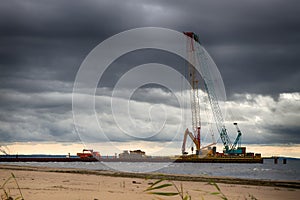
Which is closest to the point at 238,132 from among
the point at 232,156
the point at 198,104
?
the point at 232,156

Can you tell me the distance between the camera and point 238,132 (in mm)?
188875

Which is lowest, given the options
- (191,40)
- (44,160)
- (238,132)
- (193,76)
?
(44,160)

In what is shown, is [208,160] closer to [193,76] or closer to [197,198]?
[193,76]

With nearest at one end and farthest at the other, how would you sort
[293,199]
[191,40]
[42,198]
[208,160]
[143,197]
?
[42,198], [143,197], [293,199], [191,40], [208,160]

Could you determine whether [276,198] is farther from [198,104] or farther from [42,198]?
[198,104]

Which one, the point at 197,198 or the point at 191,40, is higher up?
the point at 191,40

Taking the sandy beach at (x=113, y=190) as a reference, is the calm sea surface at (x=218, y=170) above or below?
below

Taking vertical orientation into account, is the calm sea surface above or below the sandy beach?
below

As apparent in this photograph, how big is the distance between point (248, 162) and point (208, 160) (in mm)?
18455

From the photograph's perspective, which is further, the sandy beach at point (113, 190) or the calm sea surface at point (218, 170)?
the calm sea surface at point (218, 170)

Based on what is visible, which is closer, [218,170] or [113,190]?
[113,190]

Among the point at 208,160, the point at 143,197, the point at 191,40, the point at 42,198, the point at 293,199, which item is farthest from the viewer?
the point at 208,160

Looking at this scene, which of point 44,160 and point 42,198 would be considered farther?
point 44,160

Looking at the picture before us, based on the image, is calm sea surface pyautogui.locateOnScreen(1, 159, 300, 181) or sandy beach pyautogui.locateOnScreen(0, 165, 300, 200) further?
→ calm sea surface pyautogui.locateOnScreen(1, 159, 300, 181)
